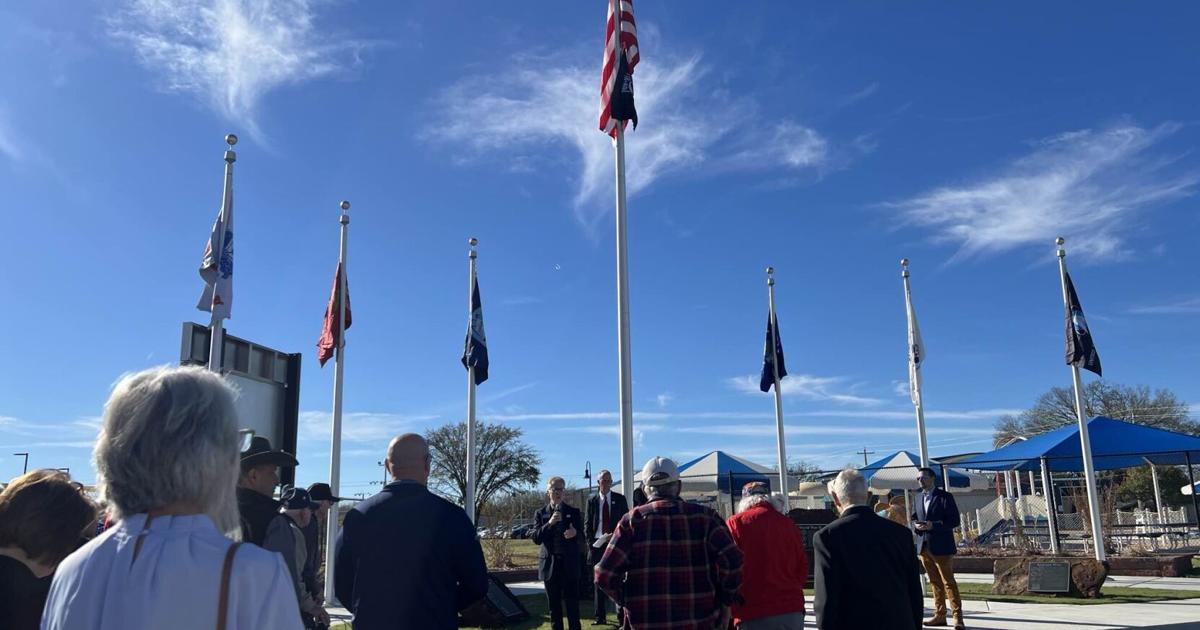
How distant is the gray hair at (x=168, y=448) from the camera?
69.7 inches

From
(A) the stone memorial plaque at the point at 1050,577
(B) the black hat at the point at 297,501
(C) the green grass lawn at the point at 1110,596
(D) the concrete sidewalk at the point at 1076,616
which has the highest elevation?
(B) the black hat at the point at 297,501

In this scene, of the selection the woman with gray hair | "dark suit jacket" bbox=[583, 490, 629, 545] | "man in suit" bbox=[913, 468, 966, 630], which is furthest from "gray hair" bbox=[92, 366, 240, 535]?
"man in suit" bbox=[913, 468, 966, 630]

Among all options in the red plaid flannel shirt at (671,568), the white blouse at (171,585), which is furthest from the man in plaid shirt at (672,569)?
the white blouse at (171,585)

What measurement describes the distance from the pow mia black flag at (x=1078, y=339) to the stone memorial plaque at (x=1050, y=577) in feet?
14.4

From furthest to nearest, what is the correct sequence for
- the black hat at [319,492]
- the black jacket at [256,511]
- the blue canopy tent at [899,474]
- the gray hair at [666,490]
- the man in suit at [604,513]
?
the blue canopy tent at [899,474] → the man in suit at [604,513] → the black hat at [319,492] → the gray hair at [666,490] → the black jacket at [256,511]

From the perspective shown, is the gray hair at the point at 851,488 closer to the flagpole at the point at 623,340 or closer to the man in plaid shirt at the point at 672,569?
the man in plaid shirt at the point at 672,569

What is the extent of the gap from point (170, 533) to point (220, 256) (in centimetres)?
1028

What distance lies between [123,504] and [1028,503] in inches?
1419

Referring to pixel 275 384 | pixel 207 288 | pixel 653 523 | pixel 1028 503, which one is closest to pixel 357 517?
pixel 653 523

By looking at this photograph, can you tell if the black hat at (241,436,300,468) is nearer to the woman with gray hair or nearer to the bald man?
the bald man

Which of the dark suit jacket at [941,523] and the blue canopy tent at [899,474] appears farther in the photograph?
the blue canopy tent at [899,474]

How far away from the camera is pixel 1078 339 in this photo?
630 inches

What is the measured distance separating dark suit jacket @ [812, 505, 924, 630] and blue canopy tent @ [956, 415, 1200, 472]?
16.1 m

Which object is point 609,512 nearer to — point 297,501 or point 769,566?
point 769,566
